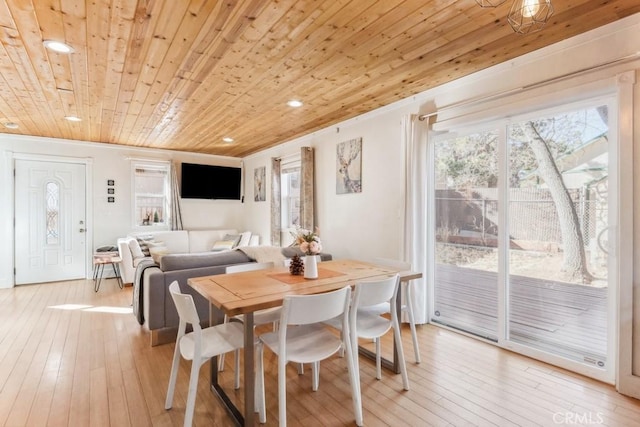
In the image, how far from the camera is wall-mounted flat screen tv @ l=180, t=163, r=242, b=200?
653 centimetres

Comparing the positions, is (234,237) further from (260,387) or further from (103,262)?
(260,387)

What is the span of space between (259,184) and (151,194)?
217cm

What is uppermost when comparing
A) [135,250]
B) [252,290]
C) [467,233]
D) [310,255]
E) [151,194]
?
[151,194]

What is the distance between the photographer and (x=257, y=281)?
2.21m

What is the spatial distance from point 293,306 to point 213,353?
1.85ft

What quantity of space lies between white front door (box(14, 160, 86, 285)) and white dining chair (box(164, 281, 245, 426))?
5.04 meters

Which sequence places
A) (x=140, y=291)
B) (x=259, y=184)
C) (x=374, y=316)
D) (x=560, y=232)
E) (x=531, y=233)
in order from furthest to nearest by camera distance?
(x=259, y=184) < (x=140, y=291) < (x=531, y=233) < (x=560, y=232) < (x=374, y=316)

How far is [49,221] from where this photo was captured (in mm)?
5496

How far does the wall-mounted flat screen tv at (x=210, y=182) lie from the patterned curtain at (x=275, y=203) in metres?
1.58

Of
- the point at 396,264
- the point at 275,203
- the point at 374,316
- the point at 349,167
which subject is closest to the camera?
the point at 374,316

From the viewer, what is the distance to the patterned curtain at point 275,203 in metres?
5.77

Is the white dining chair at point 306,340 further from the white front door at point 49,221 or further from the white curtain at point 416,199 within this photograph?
the white front door at point 49,221

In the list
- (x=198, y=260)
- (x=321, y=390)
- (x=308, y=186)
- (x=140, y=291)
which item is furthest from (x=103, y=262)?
(x=321, y=390)

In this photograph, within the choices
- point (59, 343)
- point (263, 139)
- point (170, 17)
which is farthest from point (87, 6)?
point (263, 139)
